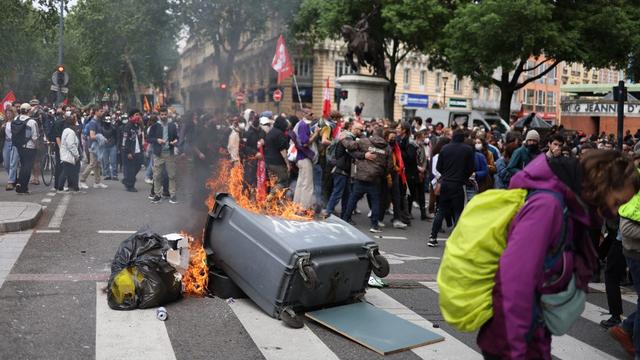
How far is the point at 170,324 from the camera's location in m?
5.80

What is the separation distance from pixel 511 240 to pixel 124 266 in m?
4.30

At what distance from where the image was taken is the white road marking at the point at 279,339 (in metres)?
5.18

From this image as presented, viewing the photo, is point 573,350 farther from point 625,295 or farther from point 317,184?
point 317,184

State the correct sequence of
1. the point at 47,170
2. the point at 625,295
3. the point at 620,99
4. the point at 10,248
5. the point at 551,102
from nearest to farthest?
the point at 625,295, the point at 10,248, the point at 620,99, the point at 47,170, the point at 551,102

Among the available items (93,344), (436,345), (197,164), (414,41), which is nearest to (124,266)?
(93,344)

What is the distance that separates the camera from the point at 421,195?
1368cm

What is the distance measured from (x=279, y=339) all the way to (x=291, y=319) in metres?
0.31

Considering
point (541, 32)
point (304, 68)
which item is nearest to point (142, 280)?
point (541, 32)

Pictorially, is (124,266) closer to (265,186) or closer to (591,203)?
(591,203)

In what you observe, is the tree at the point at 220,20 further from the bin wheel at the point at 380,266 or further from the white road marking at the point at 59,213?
the bin wheel at the point at 380,266

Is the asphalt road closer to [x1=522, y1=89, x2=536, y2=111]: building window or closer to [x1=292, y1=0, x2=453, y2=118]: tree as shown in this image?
[x1=292, y1=0, x2=453, y2=118]: tree

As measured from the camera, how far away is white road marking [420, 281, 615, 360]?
5.51 meters

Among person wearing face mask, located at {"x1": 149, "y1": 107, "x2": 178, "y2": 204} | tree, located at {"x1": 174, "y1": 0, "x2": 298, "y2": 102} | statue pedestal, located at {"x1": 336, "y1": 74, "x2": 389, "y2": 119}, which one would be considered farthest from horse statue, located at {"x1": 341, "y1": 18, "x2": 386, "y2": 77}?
person wearing face mask, located at {"x1": 149, "y1": 107, "x2": 178, "y2": 204}

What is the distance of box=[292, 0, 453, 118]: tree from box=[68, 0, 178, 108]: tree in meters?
14.3
